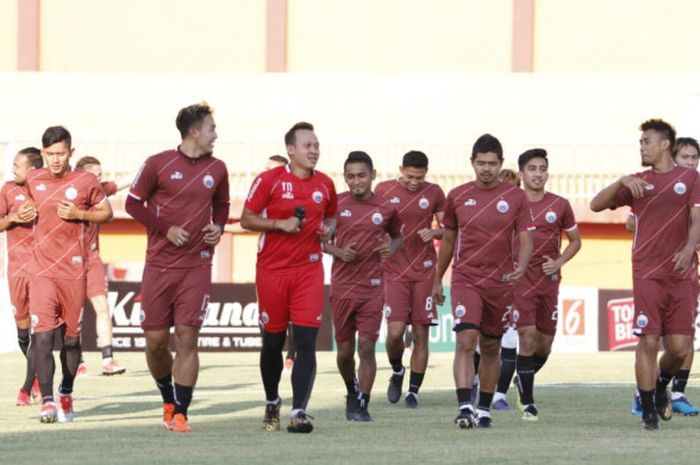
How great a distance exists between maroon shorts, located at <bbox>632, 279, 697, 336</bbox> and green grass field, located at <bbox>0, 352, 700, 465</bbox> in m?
0.75

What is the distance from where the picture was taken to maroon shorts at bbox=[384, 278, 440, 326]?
49.7 feet

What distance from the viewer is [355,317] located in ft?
44.4

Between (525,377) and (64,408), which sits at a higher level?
(525,377)

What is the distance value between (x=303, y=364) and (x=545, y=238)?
302 cm

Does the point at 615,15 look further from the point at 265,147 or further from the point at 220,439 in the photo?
the point at 220,439

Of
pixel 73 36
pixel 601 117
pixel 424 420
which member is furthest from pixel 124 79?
pixel 424 420

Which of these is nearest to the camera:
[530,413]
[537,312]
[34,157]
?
[530,413]

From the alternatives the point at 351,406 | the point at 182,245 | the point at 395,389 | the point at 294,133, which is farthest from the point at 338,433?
the point at 395,389

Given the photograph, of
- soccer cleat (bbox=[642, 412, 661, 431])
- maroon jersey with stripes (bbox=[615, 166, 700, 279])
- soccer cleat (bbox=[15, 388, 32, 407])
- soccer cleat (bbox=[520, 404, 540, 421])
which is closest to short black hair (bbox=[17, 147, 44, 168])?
soccer cleat (bbox=[15, 388, 32, 407])

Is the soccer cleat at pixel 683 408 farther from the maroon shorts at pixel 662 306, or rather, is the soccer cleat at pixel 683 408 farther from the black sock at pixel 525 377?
the maroon shorts at pixel 662 306

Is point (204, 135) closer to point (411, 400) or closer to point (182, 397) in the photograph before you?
point (182, 397)

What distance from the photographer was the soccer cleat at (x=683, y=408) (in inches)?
543

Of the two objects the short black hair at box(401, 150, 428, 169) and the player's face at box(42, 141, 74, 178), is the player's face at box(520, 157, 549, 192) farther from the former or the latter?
the player's face at box(42, 141, 74, 178)

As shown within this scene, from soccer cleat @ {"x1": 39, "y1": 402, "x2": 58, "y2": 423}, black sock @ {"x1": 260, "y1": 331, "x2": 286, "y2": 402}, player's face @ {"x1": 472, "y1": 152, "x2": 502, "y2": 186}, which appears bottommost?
soccer cleat @ {"x1": 39, "y1": 402, "x2": 58, "y2": 423}
